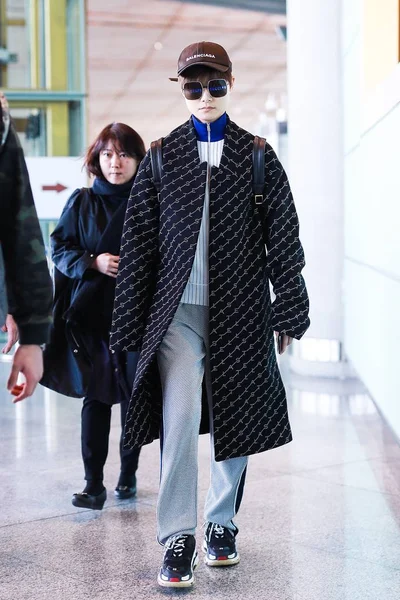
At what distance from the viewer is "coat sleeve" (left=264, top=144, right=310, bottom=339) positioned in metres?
3.61

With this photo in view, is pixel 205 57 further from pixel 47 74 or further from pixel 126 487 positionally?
pixel 47 74

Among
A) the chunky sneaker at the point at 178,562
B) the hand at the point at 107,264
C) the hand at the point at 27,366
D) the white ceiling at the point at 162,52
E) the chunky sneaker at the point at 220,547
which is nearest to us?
the hand at the point at 27,366

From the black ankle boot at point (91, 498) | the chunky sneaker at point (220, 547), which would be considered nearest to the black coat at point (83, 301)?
the black ankle boot at point (91, 498)

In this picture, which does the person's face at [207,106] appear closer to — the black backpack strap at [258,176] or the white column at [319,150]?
the black backpack strap at [258,176]

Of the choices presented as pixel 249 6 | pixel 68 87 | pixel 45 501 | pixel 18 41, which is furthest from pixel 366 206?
pixel 249 6

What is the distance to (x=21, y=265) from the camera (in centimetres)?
235

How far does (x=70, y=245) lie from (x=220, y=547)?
158 cm

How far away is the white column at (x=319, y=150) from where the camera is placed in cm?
900

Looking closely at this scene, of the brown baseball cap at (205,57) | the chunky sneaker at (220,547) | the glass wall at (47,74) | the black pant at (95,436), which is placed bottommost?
the chunky sneaker at (220,547)

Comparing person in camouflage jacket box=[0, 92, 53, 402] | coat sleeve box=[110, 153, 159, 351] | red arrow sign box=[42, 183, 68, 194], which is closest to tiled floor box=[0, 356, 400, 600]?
coat sleeve box=[110, 153, 159, 351]

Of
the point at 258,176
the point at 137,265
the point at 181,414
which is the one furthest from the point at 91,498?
the point at 258,176

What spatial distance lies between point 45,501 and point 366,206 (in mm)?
3265

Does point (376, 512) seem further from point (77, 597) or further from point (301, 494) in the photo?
point (77, 597)

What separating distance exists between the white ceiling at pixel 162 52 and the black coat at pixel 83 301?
10.3 meters
